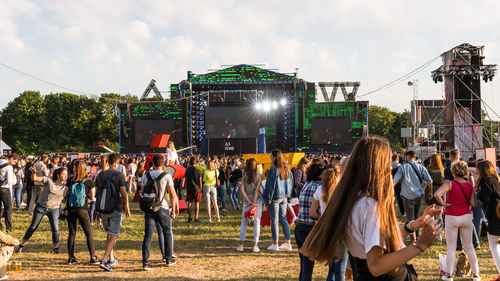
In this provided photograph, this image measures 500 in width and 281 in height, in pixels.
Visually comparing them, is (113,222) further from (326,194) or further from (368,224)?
(368,224)

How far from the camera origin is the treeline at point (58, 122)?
57750mm

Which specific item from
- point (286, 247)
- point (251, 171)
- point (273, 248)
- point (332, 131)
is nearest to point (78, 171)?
point (251, 171)

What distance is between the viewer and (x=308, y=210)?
4.71 metres

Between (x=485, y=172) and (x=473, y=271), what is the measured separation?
1312 millimetres

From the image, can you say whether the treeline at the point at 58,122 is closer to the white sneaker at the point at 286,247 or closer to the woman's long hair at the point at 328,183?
the white sneaker at the point at 286,247

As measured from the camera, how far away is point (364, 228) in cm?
198

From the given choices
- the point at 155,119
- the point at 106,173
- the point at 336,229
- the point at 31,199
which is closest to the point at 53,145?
the point at 155,119

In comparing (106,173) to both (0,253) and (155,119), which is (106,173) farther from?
(155,119)

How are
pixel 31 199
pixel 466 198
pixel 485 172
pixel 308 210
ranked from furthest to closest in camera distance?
1. pixel 31 199
2. pixel 485 172
3. pixel 466 198
4. pixel 308 210

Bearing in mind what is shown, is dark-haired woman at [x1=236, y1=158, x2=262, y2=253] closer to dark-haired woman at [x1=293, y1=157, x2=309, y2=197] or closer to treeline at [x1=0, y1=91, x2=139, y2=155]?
dark-haired woman at [x1=293, y1=157, x2=309, y2=197]

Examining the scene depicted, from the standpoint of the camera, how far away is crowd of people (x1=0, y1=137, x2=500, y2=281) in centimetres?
199

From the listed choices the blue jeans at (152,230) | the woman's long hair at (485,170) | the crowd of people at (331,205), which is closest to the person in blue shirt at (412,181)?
the crowd of people at (331,205)

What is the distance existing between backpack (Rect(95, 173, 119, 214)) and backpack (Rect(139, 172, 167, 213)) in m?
0.46

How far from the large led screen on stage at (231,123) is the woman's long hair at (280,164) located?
25.1 m
